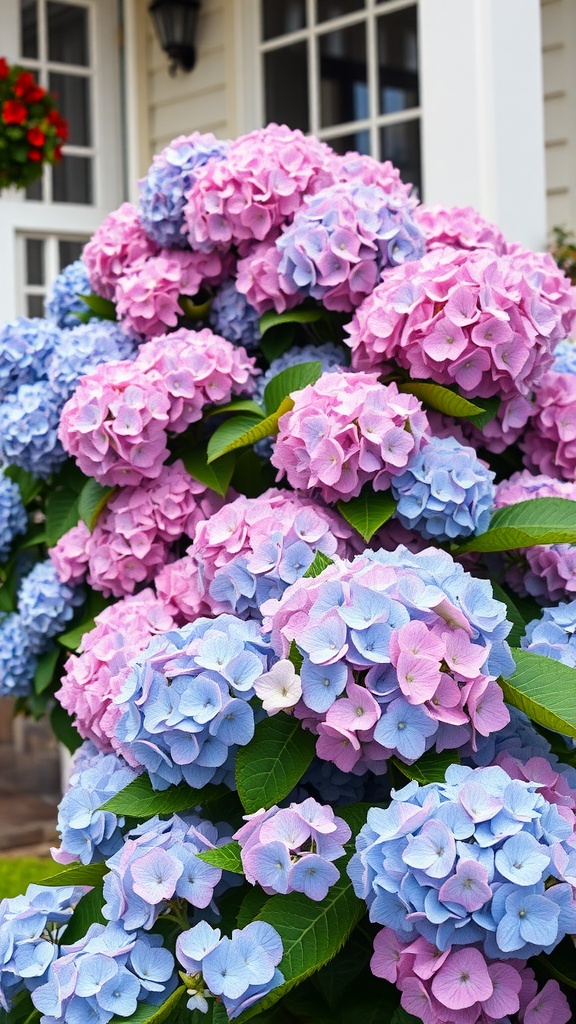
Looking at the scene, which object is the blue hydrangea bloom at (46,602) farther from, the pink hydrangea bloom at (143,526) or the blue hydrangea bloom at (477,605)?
the blue hydrangea bloom at (477,605)

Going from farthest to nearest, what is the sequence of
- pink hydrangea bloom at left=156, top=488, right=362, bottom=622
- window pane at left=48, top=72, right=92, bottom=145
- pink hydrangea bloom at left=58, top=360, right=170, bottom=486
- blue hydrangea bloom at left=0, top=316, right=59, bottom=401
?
1. window pane at left=48, top=72, right=92, bottom=145
2. blue hydrangea bloom at left=0, top=316, right=59, bottom=401
3. pink hydrangea bloom at left=58, top=360, right=170, bottom=486
4. pink hydrangea bloom at left=156, top=488, right=362, bottom=622

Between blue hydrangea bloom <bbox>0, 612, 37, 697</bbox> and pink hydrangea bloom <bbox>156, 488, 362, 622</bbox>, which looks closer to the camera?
pink hydrangea bloom <bbox>156, 488, 362, 622</bbox>

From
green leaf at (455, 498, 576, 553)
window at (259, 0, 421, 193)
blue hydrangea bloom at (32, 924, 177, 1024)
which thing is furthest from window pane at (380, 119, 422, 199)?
blue hydrangea bloom at (32, 924, 177, 1024)

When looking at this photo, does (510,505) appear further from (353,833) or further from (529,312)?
(353,833)

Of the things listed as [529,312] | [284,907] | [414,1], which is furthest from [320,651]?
[414,1]

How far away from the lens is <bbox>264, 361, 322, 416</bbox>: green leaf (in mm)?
1435

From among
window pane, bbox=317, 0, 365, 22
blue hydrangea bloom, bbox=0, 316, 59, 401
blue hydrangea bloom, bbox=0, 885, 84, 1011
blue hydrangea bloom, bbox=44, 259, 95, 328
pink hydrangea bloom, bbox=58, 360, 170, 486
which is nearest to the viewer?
blue hydrangea bloom, bbox=0, 885, 84, 1011

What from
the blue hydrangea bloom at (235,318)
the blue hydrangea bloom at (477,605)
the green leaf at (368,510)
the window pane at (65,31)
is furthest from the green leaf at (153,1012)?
the window pane at (65,31)

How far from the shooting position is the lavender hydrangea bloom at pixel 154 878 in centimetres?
101

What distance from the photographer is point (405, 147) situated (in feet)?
13.6

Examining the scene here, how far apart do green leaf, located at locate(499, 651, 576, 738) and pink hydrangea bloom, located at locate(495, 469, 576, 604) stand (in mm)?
244

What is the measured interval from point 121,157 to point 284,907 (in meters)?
4.46

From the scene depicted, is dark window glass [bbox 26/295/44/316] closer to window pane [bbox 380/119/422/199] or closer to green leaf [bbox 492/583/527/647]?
window pane [bbox 380/119/422/199]

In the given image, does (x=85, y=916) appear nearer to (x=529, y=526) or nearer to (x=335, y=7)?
(x=529, y=526)
